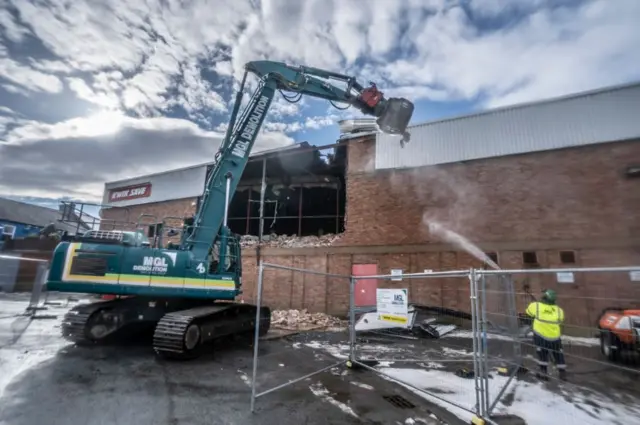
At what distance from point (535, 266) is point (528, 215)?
1.86 meters

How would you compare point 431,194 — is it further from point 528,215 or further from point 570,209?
point 570,209

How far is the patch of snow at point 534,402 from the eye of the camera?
14.1ft

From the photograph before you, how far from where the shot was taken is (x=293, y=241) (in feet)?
54.1

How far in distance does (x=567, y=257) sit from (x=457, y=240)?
→ 3564mm

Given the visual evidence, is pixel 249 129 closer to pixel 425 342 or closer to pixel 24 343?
pixel 24 343

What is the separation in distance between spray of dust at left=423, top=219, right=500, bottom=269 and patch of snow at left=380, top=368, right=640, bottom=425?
7.27m

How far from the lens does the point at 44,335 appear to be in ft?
29.0

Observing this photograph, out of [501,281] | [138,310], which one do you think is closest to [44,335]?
[138,310]

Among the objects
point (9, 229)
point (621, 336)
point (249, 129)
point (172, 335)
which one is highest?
point (249, 129)

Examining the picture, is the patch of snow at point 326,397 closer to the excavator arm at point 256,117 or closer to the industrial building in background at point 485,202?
the excavator arm at point 256,117

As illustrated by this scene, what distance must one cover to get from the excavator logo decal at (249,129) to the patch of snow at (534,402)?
6.42 metres

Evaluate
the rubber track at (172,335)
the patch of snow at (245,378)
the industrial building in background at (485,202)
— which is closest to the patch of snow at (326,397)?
the patch of snow at (245,378)

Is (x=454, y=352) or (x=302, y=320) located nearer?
(x=454, y=352)

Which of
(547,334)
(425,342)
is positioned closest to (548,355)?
(547,334)
